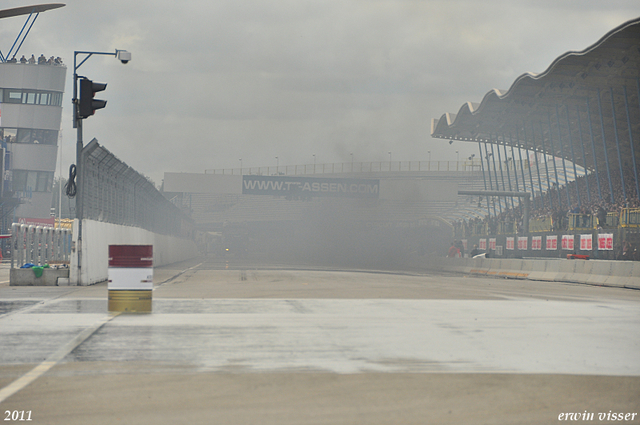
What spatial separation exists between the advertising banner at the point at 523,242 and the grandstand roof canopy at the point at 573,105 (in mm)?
7495

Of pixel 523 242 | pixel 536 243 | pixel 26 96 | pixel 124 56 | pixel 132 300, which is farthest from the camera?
pixel 26 96

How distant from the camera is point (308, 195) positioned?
63.4 metres

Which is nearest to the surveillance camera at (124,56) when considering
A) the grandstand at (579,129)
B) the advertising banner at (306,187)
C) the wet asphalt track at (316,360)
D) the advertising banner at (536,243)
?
the wet asphalt track at (316,360)

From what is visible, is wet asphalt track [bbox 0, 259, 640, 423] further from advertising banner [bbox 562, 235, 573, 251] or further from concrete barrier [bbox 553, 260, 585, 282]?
advertising banner [bbox 562, 235, 573, 251]

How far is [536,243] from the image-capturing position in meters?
39.3

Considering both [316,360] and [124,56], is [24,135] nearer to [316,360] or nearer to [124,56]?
[124,56]

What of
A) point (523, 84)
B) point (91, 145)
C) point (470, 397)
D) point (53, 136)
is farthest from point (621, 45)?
point (53, 136)

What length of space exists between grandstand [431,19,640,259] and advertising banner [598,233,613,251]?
0.18m

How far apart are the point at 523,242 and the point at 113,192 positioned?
80.0 feet

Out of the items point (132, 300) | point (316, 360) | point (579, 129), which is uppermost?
point (579, 129)

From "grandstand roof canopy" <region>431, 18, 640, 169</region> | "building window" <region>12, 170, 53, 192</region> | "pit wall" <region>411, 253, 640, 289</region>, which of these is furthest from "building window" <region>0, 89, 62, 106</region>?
"pit wall" <region>411, 253, 640, 289</region>

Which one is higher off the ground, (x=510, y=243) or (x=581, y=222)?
(x=581, y=222)

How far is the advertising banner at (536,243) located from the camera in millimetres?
38969

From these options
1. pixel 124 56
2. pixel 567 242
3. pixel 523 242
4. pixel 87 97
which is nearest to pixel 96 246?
pixel 87 97
